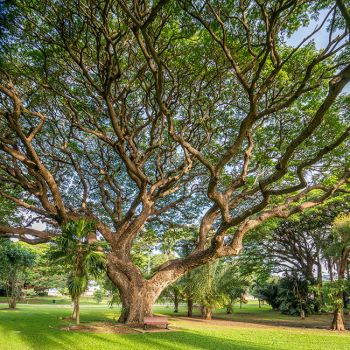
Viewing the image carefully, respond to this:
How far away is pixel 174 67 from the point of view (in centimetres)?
1048

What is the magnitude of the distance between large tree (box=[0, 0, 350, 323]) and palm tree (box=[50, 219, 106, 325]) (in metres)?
1.28

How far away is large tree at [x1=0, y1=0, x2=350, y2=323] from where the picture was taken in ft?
25.7

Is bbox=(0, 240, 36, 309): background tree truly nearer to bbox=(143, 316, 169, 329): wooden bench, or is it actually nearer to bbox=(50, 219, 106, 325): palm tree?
bbox=(50, 219, 106, 325): palm tree

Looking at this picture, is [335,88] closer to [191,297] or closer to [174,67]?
[174,67]

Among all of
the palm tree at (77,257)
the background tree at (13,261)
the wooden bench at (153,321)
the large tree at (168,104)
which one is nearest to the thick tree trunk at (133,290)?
the large tree at (168,104)

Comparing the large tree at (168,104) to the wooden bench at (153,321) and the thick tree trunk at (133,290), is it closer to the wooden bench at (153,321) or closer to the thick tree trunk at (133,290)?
the thick tree trunk at (133,290)

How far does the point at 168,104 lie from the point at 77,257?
622cm

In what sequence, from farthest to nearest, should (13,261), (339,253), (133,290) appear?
(13,261) < (339,253) < (133,290)

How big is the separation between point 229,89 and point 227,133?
2.63m

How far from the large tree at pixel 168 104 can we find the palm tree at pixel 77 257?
128 cm

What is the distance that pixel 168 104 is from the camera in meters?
11.3

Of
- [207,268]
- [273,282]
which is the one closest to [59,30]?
[207,268]

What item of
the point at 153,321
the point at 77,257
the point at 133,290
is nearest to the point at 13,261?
the point at 133,290

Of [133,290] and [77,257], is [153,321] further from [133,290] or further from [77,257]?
[77,257]
